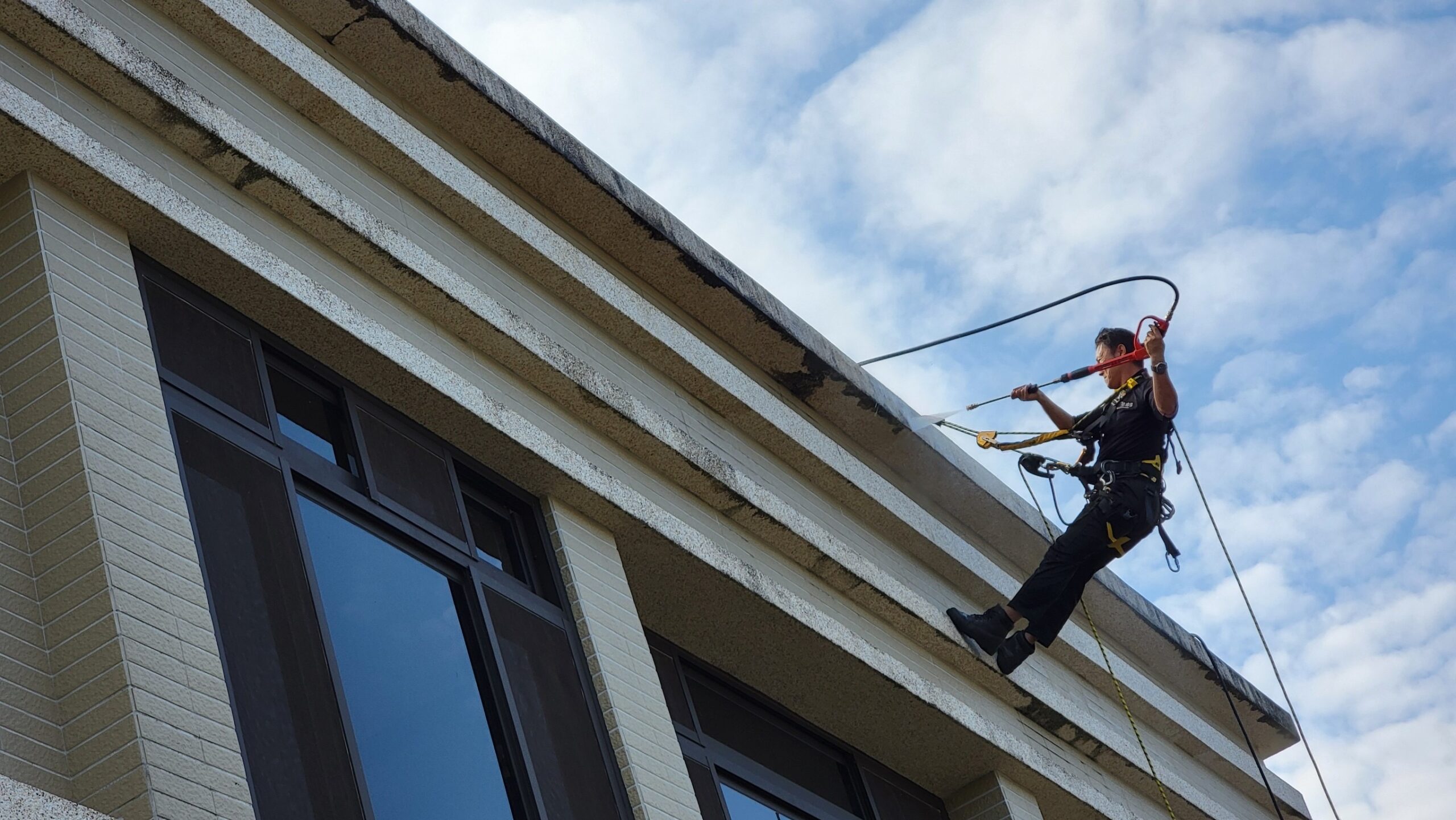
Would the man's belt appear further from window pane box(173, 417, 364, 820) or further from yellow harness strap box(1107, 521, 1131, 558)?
window pane box(173, 417, 364, 820)

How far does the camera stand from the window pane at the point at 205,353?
281 inches

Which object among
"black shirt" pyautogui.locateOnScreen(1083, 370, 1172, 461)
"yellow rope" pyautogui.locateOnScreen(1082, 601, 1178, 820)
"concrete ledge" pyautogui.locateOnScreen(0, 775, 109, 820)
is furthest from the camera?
"yellow rope" pyautogui.locateOnScreen(1082, 601, 1178, 820)

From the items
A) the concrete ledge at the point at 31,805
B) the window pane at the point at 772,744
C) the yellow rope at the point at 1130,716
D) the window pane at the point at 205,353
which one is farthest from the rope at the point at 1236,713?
the concrete ledge at the point at 31,805

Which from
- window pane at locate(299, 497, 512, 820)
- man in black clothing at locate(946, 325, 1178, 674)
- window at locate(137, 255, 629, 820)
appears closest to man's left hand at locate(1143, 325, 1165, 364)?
man in black clothing at locate(946, 325, 1178, 674)

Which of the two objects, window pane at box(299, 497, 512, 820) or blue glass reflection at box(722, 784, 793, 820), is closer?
window pane at box(299, 497, 512, 820)

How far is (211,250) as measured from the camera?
7.34m

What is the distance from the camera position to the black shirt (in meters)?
11.2

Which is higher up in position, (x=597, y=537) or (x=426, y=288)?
(x=426, y=288)

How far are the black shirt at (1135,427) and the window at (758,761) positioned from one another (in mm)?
2665

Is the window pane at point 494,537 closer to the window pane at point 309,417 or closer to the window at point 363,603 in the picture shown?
the window at point 363,603

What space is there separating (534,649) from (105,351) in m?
2.63

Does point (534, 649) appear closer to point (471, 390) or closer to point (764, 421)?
point (471, 390)

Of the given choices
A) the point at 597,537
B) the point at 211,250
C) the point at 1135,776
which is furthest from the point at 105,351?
the point at 1135,776

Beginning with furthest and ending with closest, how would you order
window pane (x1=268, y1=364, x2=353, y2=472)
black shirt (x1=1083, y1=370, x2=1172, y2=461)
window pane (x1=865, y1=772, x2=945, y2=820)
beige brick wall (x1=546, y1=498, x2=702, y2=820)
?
black shirt (x1=1083, y1=370, x2=1172, y2=461), window pane (x1=865, y1=772, x2=945, y2=820), beige brick wall (x1=546, y1=498, x2=702, y2=820), window pane (x1=268, y1=364, x2=353, y2=472)
